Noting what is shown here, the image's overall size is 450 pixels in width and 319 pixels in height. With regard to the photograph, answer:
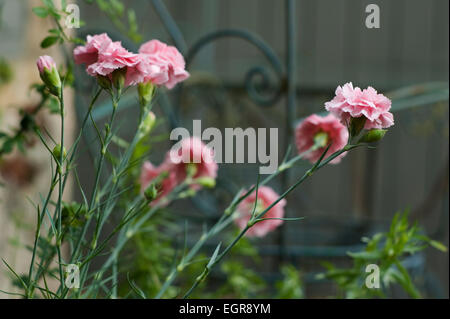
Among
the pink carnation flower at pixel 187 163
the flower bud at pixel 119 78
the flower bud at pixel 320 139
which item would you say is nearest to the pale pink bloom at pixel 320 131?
the flower bud at pixel 320 139

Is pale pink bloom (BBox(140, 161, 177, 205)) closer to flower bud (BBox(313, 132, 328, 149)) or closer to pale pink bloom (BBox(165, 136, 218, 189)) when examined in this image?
pale pink bloom (BBox(165, 136, 218, 189))

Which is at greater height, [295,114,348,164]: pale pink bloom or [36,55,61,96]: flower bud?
[36,55,61,96]: flower bud

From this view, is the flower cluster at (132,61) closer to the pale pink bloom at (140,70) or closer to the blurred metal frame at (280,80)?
the pale pink bloom at (140,70)

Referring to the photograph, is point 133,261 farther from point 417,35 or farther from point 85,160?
point 417,35

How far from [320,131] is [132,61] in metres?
0.26

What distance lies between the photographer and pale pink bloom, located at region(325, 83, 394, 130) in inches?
19.1

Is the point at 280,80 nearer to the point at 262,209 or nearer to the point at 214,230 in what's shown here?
the point at 262,209

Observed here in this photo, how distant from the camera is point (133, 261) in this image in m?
1.04

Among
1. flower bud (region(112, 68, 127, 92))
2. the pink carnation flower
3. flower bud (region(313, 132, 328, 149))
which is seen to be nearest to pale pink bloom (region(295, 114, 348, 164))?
flower bud (region(313, 132, 328, 149))

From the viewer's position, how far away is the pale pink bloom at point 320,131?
0.67 metres

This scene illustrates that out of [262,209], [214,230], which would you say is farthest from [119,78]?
[262,209]

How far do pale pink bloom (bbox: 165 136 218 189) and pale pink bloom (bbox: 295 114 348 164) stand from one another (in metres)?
0.13

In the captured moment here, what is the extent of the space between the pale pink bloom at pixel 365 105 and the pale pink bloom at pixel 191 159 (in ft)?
0.95

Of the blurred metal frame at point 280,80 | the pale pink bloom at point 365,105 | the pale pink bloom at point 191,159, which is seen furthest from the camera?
the blurred metal frame at point 280,80
